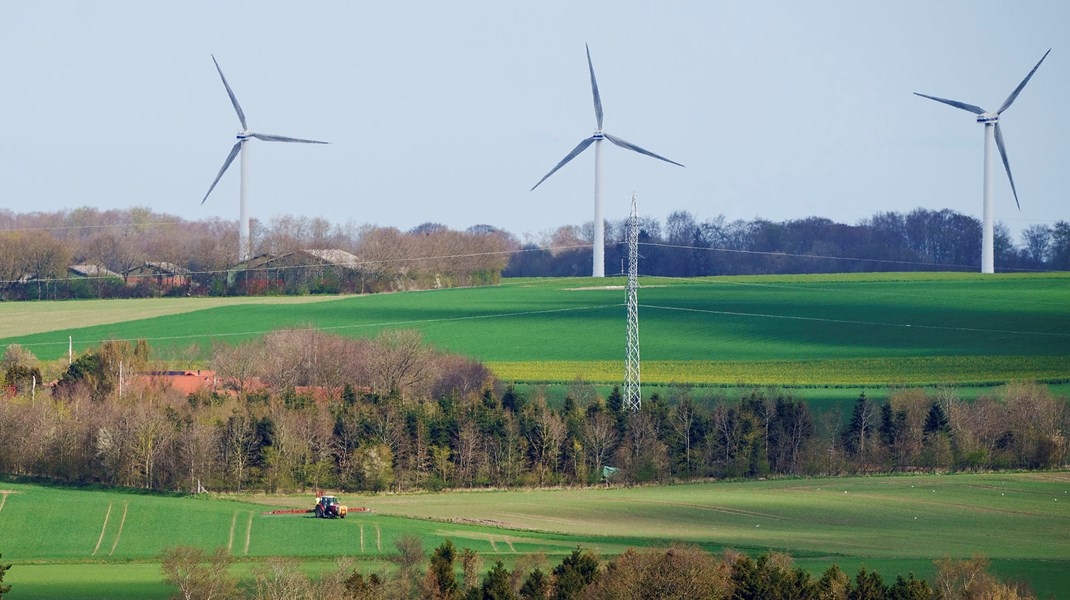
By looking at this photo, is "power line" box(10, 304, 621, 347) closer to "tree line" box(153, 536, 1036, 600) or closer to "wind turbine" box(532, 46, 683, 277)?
"wind turbine" box(532, 46, 683, 277)

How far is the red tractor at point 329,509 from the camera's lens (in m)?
56.6

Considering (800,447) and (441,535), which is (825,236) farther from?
(441,535)

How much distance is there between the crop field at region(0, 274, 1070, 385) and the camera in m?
87.0

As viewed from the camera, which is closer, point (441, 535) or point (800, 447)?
point (441, 535)

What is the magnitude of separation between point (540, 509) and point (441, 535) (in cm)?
700

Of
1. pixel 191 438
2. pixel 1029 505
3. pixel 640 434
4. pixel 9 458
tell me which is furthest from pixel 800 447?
pixel 9 458

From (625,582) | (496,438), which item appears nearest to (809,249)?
(496,438)

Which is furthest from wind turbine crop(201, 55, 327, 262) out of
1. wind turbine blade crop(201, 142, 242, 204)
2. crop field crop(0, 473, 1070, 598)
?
crop field crop(0, 473, 1070, 598)

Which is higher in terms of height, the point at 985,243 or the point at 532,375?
the point at 985,243

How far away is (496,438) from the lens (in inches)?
2746

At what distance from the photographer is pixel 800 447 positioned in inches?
2758

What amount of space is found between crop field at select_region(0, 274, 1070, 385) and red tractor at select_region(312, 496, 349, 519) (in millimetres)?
29402

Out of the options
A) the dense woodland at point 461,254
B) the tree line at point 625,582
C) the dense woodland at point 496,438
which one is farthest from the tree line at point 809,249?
the tree line at point 625,582

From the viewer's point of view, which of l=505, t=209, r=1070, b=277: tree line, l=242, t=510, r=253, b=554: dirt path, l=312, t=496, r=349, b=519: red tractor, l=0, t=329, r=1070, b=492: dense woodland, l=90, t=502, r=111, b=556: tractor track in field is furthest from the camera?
l=505, t=209, r=1070, b=277: tree line
